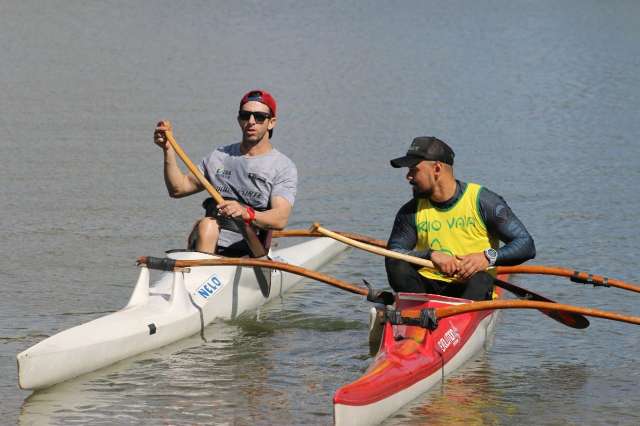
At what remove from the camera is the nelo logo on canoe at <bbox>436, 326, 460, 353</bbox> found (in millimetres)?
10586

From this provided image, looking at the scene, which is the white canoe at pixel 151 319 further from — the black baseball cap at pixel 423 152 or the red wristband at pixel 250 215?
the black baseball cap at pixel 423 152

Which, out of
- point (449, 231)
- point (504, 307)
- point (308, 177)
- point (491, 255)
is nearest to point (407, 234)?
point (449, 231)

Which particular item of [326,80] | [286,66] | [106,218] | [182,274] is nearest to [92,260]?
[106,218]

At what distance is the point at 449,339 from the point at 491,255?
760 mm

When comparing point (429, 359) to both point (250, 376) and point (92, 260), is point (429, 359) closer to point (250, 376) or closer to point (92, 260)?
point (250, 376)

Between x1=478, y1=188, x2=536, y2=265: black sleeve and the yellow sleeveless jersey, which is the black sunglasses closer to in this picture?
the yellow sleeveless jersey

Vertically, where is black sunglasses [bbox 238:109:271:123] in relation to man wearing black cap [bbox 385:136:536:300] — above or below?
above

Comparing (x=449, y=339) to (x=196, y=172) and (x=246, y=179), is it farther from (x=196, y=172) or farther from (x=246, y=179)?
(x=196, y=172)

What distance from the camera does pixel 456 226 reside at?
11.0 meters

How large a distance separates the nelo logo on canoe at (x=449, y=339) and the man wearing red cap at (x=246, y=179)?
2.23 meters

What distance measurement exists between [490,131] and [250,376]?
1564 centimetres

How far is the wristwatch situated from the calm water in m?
0.99

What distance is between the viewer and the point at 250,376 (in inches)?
433

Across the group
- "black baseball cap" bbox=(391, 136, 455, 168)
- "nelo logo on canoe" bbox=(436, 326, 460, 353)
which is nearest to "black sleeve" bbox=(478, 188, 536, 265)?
"black baseball cap" bbox=(391, 136, 455, 168)
